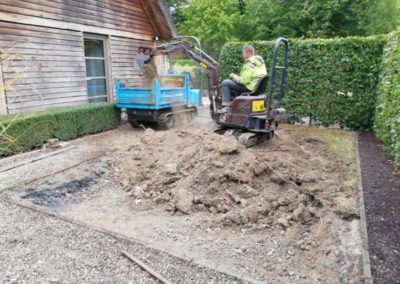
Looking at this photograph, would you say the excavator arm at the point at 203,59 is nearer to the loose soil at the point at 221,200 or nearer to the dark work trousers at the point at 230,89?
the dark work trousers at the point at 230,89

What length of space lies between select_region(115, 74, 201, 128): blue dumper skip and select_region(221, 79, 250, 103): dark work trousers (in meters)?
1.95

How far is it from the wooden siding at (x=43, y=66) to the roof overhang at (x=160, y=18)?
3011 mm

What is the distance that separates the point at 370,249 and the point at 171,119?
659cm

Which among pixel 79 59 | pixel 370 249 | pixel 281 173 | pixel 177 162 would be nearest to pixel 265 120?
pixel 281 173

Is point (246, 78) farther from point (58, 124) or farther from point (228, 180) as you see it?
point (58, 124)

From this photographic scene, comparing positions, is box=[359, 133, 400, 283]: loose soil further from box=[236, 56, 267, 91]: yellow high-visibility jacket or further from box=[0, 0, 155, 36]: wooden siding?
box=[0, 0, 155, 36]: wooden siding

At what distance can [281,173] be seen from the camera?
4.85 m

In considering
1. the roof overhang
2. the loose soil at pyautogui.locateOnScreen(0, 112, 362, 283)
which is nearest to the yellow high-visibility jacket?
the loose soil at pyautogui.locateOnScreen(0, 112, 362, 283)

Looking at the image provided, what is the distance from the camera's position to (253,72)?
6480 millimetres

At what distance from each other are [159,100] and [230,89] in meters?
2.09

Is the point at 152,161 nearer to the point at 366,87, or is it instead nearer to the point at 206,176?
the point at 206,176

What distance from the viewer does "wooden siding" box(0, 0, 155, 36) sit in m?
7.31

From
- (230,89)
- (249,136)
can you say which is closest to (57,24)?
(230,89)

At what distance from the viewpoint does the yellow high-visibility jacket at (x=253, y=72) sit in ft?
21.0
